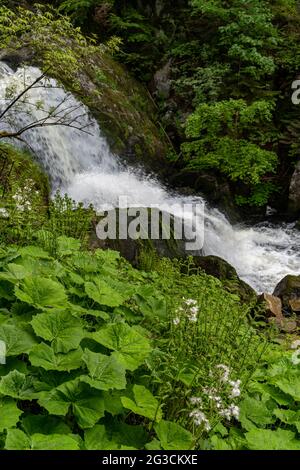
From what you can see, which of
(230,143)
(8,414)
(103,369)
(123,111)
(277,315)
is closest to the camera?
(8,414)

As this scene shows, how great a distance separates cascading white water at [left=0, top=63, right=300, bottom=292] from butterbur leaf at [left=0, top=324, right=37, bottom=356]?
6495mm

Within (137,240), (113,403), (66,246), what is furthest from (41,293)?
(137,240)

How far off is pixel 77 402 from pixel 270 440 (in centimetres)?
86

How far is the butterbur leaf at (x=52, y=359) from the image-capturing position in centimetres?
182

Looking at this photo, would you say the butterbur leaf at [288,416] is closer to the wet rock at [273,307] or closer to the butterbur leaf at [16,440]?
the butterbur leaf at [16,440]

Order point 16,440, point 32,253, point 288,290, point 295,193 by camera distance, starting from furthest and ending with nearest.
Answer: point 295,193 < point 288,290 < point 32,253 < point 16,440

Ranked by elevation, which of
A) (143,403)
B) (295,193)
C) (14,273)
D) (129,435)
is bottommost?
(129,435)

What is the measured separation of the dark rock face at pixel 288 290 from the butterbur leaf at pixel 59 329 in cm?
538

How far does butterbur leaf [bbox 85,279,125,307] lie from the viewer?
2483 mm

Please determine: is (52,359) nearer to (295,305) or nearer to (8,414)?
(8,414)

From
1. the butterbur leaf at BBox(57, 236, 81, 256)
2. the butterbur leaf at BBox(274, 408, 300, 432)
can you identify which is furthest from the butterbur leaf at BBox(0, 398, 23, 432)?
the butterbur leaf at BBox(57, 236, 81, 256)

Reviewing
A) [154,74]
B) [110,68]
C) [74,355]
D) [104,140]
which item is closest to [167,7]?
[154,74]

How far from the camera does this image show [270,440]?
6.36ft

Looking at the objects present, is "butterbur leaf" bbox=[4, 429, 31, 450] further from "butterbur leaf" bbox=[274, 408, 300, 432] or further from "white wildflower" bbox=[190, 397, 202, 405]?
"butterbur leaf" bbox=[274, 408, 300, 432]
